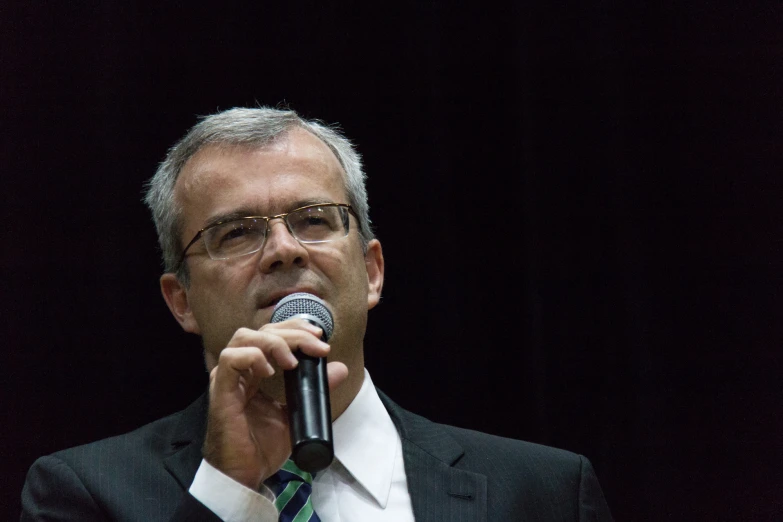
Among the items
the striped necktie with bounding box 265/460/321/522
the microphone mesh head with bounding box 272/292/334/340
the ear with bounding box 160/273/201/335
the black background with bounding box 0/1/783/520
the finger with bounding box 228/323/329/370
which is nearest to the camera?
the finger with bounding box 228/323/329/370

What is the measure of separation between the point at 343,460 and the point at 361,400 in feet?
0.55

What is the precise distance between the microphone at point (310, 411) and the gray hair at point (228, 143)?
0.66 m

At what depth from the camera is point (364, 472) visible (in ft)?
6.32

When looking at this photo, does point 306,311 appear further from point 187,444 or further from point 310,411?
point 187,444

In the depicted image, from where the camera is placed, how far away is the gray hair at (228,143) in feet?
6.87

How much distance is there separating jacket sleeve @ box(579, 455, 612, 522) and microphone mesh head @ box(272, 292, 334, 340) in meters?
0.81

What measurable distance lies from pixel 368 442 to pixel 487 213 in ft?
2.94

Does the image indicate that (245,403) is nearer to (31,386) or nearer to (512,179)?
(31,386)

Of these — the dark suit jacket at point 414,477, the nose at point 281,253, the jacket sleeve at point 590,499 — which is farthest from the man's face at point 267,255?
the jacket sleeve at point 590,499

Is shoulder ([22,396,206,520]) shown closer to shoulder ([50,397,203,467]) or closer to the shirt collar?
shoulder ([50,397,203,467])

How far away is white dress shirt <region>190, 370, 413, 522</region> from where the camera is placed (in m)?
1.87

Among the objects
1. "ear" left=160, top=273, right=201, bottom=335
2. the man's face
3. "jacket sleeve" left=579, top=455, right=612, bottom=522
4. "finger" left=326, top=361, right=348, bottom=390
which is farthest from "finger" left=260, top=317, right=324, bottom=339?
"jacket sleeve" left=579, top=455, right=612, bottom=522

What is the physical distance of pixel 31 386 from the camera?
235 cm

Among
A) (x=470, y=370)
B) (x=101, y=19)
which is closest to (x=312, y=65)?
(x=101, y=19)
